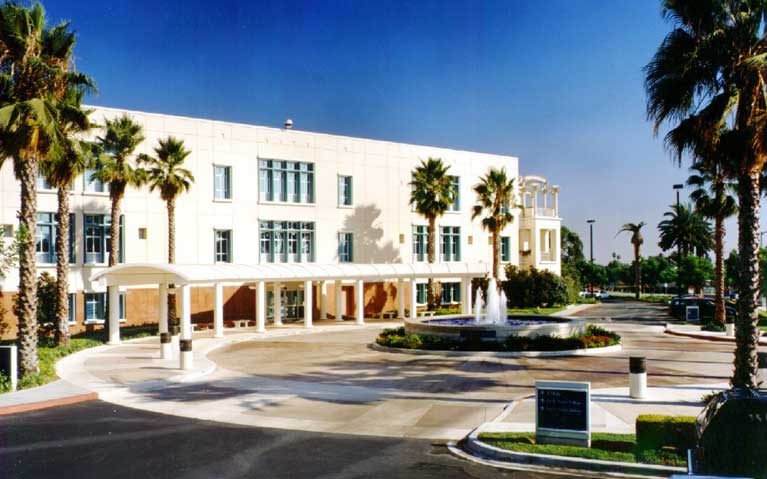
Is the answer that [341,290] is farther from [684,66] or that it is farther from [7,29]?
[684,66]

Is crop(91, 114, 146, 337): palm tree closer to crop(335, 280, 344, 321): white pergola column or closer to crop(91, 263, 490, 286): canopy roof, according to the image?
crop(91, 263, 490, 286): canopy roof

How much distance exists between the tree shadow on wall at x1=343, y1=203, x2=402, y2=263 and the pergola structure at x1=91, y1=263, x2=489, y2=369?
9.35 feet

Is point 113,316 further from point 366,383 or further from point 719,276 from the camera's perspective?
point 719,276

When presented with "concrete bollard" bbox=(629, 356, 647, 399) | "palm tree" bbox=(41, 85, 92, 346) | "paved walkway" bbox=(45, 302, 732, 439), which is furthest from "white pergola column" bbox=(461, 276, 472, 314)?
"concrete bollard" bbox=(629, 356, 647, 399)

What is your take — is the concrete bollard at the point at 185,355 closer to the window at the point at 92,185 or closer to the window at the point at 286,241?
the window at the point at 92,185

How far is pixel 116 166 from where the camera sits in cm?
3438

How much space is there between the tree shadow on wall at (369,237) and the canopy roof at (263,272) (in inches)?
215

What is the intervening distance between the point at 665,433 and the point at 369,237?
130ft

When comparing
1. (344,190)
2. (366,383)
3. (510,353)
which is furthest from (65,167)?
(344,190)

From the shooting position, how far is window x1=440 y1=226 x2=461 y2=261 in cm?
5559

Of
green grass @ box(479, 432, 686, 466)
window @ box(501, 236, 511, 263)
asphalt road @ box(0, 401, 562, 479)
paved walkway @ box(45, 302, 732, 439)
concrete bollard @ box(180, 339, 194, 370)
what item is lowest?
paved walkway @ box(45, 302, 732, 439)

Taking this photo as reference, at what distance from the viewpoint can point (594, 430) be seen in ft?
45.0

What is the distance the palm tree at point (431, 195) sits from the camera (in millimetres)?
49625

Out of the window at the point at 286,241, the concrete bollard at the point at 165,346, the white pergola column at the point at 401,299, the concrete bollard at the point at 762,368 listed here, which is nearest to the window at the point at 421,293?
the white pergola column at the point at 401,299
